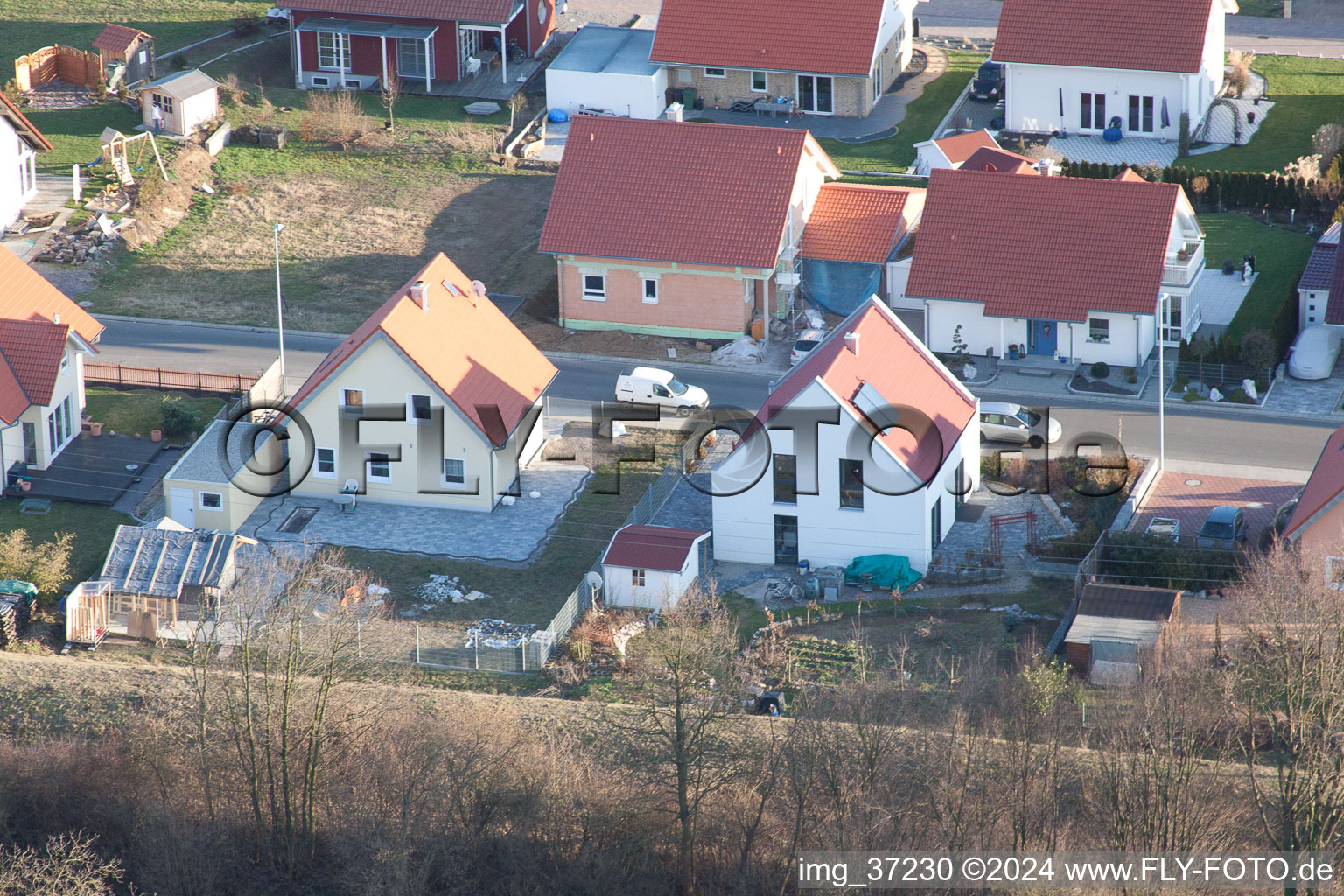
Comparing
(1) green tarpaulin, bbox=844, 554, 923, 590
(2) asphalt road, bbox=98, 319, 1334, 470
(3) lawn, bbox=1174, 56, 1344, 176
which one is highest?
(3) lawn, bbox=1174, 56, 1344, 176

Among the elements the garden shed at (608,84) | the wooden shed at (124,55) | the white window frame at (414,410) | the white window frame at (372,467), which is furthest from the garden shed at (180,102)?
the white window frame at (414,410)

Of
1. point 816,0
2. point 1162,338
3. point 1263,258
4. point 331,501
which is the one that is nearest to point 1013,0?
point 816,0

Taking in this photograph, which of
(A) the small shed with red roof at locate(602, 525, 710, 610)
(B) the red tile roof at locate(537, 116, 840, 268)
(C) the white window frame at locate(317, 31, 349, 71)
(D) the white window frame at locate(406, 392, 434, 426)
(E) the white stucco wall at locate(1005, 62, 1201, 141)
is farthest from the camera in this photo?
(C) the white window frame at locate(317, 31, 349, 71)

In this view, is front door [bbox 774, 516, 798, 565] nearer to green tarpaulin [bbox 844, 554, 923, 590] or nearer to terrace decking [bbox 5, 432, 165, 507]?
green tarpaulin [bbox 844, 554, 923, 590]

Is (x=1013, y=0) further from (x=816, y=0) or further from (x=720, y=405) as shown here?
(x=720, y=405)

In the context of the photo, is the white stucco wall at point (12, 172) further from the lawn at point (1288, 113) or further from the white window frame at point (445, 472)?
the lawn at point (1288, 113)

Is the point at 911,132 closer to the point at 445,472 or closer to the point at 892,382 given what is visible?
the point at 892,382

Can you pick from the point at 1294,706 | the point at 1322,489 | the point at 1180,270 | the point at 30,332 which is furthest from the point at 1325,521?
the point at 30,332

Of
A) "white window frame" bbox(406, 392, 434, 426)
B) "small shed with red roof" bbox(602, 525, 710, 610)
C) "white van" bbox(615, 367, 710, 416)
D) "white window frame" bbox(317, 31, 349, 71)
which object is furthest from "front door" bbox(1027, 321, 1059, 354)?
"white window frame" bbox(317, 31, 349, 71)
